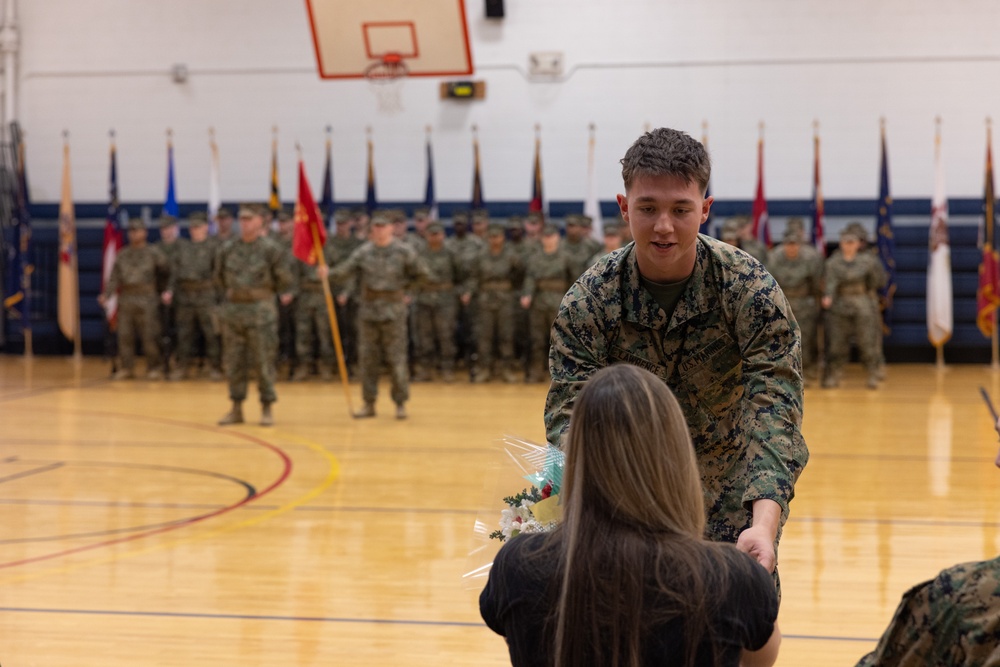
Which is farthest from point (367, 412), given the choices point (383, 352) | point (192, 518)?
point (192, 518)

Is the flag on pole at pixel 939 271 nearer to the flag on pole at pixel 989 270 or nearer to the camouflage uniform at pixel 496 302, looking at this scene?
the flag on pole at pixel 989 270

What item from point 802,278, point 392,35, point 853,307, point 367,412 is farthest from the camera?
point 802,278

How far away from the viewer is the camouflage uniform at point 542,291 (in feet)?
44.4

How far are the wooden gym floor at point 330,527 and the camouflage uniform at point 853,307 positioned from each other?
1.77 metres

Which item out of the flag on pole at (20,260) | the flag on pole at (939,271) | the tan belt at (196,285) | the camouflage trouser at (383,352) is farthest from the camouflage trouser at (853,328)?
the flag on pole at (20,260)

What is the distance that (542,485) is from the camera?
7.59 ft

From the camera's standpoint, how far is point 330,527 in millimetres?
6438

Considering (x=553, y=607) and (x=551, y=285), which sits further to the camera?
(x=551, y=285)

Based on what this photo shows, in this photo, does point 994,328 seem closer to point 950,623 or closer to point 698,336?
point 698,336

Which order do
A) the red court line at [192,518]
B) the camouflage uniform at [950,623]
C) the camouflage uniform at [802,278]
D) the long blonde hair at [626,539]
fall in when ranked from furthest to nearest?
the camouflage uniform at [802,278]
the red court line at [192,518]
the long blonde hair at [626,539]
the camouflage uniform at [950,623]

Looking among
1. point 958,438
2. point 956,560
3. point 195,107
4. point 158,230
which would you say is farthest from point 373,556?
point 195,107

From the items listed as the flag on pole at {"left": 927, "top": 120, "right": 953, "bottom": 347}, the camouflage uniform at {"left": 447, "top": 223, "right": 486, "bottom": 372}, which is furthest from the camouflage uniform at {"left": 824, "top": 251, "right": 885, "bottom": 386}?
the camouflage uniform at {"left": 447, "top": 223, "right": 486, "bottom": 372}

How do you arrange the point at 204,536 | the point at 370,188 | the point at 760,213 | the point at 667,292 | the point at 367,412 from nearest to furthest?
1. the point at 667,292
2. the point at 204,536
3. the point at 367,412
4. the point at 760,213
5. the point at 370,188

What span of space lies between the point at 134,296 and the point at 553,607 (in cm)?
1309
